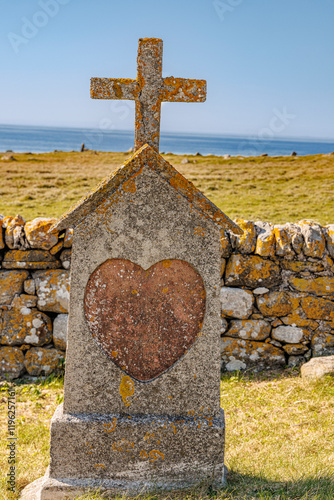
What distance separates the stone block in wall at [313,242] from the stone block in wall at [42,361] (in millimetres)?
3498

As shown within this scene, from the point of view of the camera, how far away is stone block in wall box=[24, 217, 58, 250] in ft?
19.7

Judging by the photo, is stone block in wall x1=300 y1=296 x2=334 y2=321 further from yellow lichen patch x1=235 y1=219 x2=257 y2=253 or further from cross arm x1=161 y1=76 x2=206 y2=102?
cross arm x1=161 y1=76 x2=206 y2=102

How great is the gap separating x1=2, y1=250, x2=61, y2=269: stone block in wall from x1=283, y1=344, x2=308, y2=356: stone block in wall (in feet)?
Answer: 10.6

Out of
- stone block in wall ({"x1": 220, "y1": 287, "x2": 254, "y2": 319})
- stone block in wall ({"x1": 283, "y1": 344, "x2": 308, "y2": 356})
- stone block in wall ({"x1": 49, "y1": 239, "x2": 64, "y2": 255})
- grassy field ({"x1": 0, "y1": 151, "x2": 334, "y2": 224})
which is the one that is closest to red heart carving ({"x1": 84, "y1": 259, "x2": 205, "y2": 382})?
stone block in wall ({"x1": 220, "y1": 287, "x2": 254, "y2": 319})

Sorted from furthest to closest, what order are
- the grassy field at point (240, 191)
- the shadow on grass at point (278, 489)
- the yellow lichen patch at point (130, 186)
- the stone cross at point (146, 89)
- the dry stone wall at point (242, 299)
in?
the grassy field at point (240, 191)
the dry stone wall at point (242, 299)
the stone cross at point (146, 89)
the yellow lichen patch at point (130, 186)
the shadow on grass at point (278, 489)

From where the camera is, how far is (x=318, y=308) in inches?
241

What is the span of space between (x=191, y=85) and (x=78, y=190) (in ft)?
57.5

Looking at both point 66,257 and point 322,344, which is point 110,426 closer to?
point 66,257

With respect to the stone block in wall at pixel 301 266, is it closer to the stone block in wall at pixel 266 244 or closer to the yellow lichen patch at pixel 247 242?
the stone block in wall at pixel 266 244

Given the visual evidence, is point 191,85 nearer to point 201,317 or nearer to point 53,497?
point 201,317

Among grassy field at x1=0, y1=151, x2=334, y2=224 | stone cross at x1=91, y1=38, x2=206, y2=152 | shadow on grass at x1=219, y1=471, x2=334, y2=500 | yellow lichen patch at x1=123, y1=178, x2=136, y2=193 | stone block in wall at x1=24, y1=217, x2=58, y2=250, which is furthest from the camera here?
grassy field at x1=0, y1=151, x2=334, y2=224

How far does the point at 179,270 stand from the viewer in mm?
3299

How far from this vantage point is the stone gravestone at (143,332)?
10.6ft

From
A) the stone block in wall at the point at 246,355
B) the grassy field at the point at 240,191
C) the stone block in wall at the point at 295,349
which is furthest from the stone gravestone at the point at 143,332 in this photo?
the grassy field at the point at 240,191
